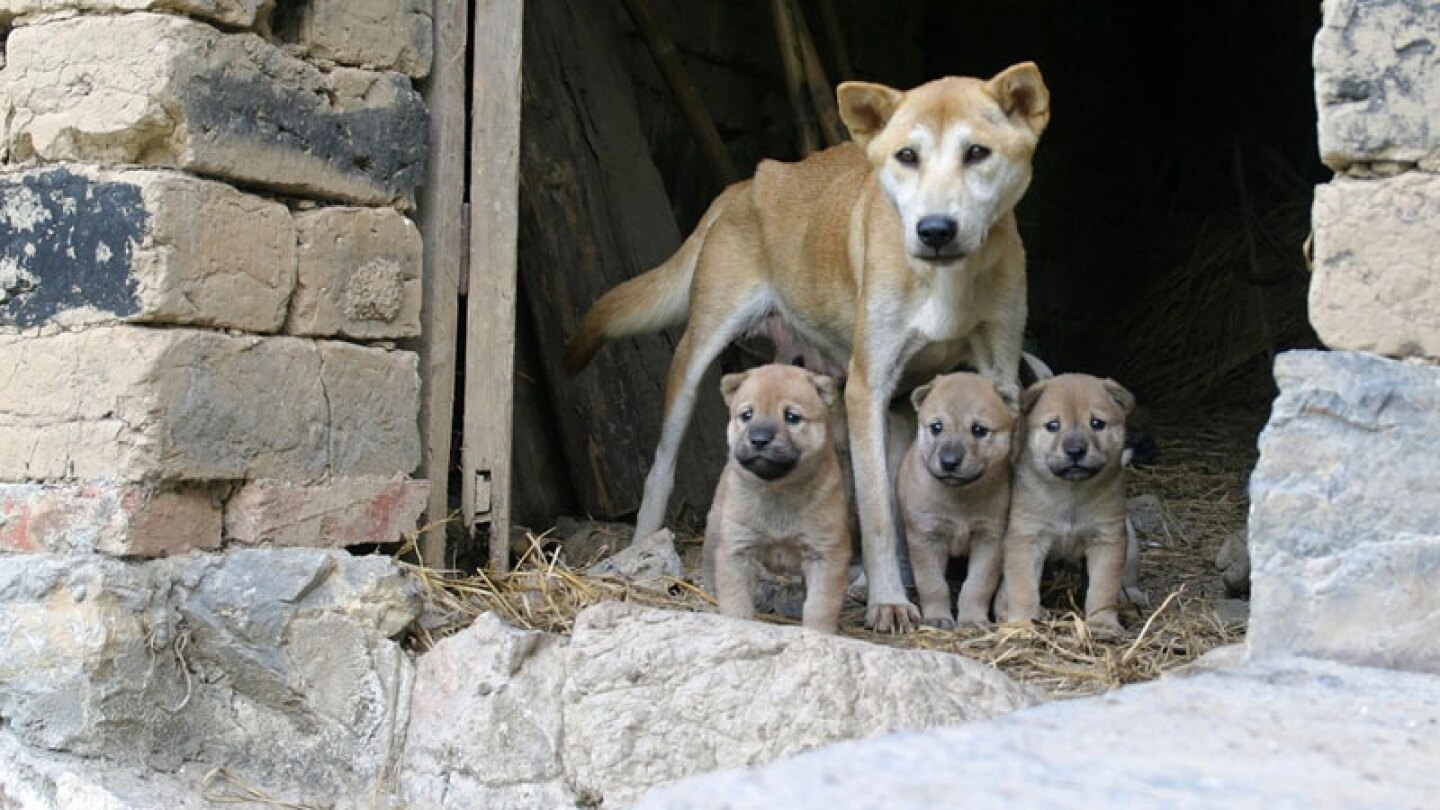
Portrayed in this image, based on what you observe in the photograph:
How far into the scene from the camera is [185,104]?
14.8 feet

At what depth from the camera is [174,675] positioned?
15.2ft

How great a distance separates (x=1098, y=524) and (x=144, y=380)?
2.95m

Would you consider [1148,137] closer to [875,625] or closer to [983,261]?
[983,261]

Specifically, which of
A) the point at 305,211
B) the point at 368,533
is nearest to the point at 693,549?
the point at 368,533

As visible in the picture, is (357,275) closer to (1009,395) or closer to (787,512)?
(787,512)

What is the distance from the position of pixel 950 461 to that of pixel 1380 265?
2102 millimetres

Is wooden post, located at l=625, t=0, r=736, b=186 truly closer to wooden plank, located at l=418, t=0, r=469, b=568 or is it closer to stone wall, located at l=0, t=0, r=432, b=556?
wooden plank, located at l=418, t=0, r=469, b=568

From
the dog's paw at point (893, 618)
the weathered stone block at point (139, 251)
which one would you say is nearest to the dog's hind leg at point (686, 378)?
the dog's paw at point (893, 618)

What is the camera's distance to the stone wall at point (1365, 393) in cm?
322

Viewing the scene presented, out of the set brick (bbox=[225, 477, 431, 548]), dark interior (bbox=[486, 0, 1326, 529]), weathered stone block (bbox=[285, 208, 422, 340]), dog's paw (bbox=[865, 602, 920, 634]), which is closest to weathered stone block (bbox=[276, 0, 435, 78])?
weathered stone block (bbox=[285, 208, 422, 340])

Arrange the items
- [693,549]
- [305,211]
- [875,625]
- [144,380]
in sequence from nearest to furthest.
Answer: [144,380], [305,211], [875,625], [693,549]

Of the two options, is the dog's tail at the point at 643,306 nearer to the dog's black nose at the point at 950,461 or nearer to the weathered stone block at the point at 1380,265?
the dog's black nose at the point at 950,461

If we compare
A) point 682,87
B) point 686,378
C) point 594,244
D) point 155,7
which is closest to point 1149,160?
point 682,87

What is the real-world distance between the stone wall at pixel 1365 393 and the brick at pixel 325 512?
2.71 m
